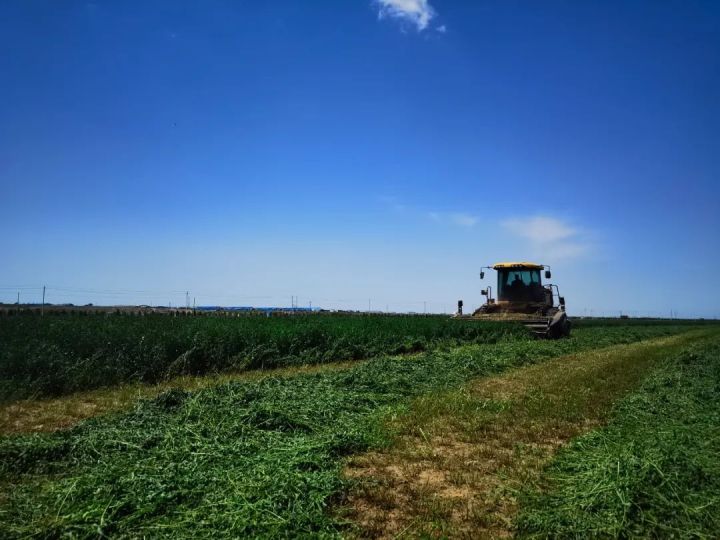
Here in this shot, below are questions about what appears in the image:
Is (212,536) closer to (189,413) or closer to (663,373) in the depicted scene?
(189,413)

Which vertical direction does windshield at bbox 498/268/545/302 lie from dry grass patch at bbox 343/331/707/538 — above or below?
above

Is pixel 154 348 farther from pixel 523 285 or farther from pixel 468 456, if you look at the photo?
pixel 523 285

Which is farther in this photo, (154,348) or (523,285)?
(523,285)

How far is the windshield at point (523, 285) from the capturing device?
22.2m

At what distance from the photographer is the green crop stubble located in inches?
134

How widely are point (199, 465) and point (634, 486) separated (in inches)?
137

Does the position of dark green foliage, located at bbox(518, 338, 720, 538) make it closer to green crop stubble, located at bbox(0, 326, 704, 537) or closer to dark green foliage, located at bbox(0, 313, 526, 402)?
green crop stubble, located at bbox(0, 326, 704, 537)

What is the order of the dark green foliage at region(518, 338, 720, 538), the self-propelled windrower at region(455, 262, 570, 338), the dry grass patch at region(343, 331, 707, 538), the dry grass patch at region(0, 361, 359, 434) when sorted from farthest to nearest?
the self-propelled windrower at region(455, 262, 570, 338), the dry grass patch at region(0, 361, 359, 434), the dry grass patch at region(343, 331, 707, 538), the dark green foliage at region(518, 338, 720, 538)

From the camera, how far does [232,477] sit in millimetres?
4090

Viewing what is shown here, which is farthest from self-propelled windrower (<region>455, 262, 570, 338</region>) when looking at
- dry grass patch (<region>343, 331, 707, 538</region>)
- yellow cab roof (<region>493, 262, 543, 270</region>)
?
dry grass patch (<region>343, 331, 707, 538</region>)

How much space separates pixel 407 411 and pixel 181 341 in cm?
638

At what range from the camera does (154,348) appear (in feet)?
34.2

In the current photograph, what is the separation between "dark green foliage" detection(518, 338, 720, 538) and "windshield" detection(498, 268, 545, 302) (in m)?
16.6

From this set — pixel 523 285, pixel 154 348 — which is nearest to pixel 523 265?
pixel 523 285
